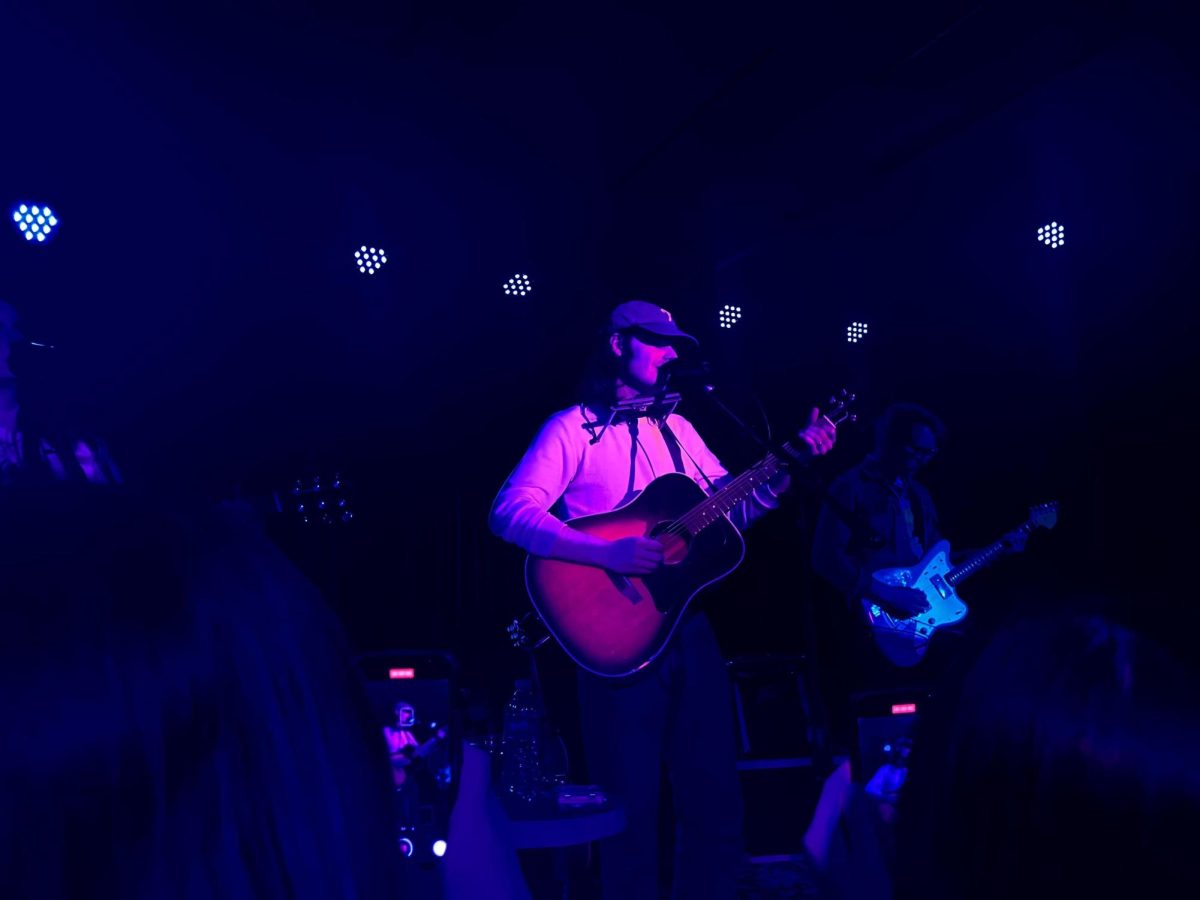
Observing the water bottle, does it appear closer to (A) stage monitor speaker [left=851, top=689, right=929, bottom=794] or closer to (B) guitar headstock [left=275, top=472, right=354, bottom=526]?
(B) guitar headstock [left=275, top=472, right=354, bottom=526]

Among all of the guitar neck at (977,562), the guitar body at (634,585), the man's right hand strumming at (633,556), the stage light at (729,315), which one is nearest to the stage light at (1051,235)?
the guitar neck at (977,562)

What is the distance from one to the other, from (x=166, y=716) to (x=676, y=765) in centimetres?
299

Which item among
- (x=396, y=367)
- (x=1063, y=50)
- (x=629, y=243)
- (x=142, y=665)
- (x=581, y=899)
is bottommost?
(x=581, y=899)

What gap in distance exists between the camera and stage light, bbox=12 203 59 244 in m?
3.91

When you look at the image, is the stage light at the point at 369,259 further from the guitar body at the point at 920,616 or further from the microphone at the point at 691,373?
the guitar body at the point at 920,616

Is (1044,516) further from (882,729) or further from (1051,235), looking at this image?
(882,729)

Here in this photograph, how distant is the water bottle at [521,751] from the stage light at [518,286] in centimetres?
261

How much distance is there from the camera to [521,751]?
9.87 feet

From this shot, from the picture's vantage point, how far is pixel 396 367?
16.4 ft

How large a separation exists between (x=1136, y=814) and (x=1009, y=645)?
13 cm

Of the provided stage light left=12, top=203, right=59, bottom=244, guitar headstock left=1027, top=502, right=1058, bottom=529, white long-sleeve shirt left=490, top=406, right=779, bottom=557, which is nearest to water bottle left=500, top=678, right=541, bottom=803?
white long-sleeve shirt left=490, top=406, right=779, bottom=557

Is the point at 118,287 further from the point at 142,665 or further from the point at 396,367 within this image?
the point at 142,665

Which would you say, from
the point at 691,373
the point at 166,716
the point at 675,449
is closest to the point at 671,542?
the point at 675,449

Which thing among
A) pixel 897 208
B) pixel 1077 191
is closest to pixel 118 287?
pixel 897 208
